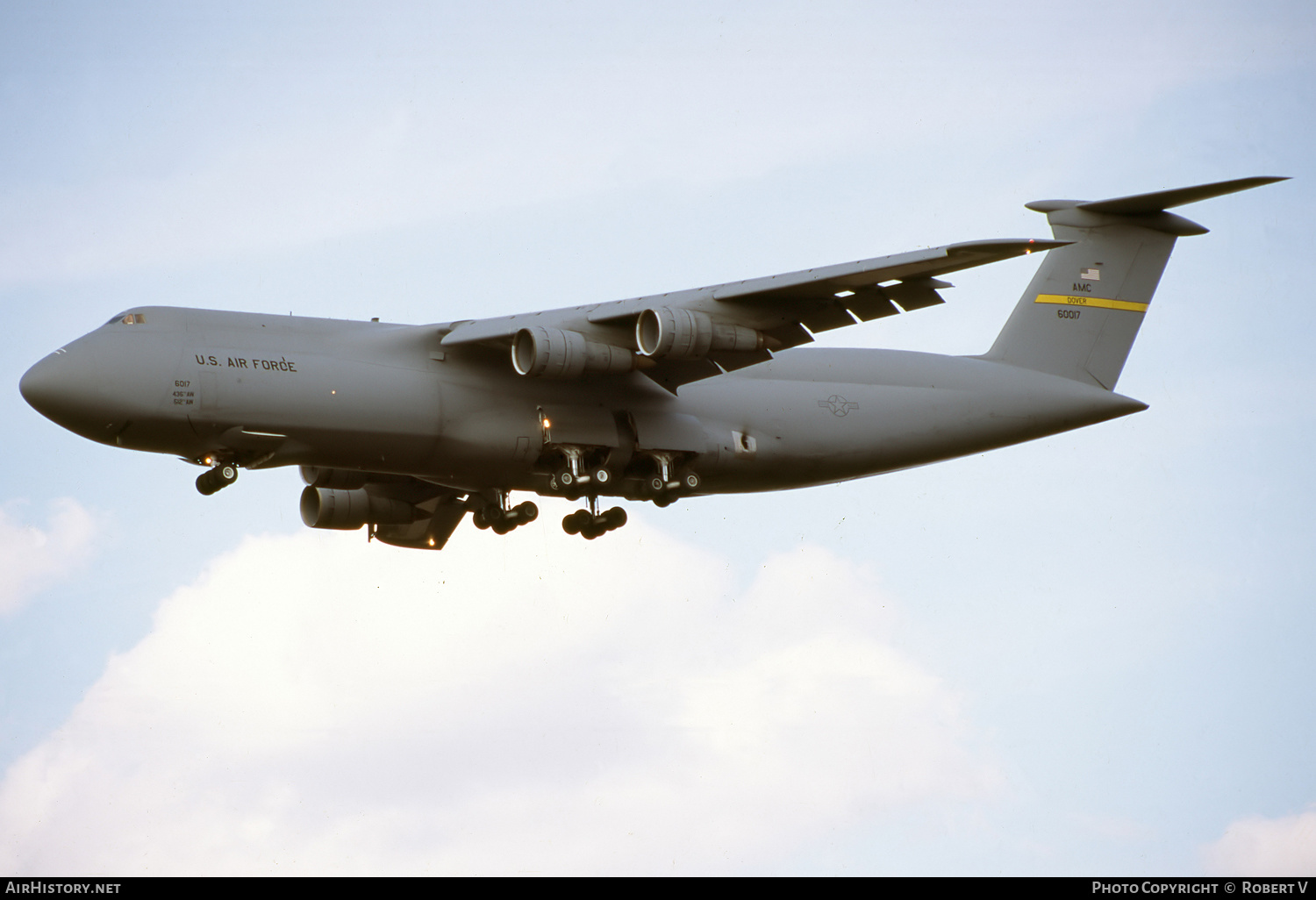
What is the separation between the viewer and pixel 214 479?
16391 millimetres

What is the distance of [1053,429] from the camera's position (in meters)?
20.5

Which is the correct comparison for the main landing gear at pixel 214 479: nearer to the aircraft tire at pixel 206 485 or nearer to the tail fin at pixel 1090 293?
the aircraft tire at pixel 206 485

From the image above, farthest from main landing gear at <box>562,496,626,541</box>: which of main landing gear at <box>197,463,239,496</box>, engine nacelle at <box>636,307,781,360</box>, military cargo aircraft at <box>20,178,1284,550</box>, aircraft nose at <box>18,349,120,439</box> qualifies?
aircraft nose at <box>18,349,120,439</box>

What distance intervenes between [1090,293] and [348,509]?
9.09 meters

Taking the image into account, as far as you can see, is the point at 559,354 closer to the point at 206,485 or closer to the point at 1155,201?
the point at 206,485

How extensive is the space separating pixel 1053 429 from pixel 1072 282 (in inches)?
73.2

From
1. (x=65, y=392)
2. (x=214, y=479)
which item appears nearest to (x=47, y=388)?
(x=65, y=392)

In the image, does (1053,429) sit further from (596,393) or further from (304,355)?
(304,355)

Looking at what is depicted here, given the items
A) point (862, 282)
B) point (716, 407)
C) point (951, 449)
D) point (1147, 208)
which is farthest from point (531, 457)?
point (1147, 208)

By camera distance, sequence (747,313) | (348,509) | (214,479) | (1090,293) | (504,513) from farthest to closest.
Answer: (1090,293), (348,509), (504,513), (747,313), (214,479)

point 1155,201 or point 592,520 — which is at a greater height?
point 1155,201

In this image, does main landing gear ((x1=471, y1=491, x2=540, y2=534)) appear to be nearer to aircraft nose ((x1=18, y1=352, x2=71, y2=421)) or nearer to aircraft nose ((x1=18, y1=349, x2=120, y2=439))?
aircraft nose ((x1=18, y1=349, x2=120, y2=439))

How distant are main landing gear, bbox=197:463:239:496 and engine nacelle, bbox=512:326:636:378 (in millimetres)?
2901
